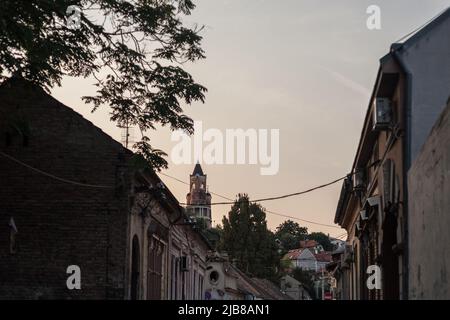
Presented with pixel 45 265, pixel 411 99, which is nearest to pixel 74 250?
pixel 45 265

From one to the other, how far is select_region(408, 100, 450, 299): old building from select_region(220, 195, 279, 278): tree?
6896 centimetres

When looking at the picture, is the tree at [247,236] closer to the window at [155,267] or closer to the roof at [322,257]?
the window at [155,267]

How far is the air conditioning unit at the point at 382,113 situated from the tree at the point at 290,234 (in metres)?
149

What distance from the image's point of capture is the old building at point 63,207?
20438mm

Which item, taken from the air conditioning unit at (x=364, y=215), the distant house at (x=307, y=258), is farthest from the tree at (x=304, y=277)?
the air conditioning unit at (x=364, y=215)

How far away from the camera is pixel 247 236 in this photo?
276ft

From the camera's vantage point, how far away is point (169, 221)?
92.6 feet

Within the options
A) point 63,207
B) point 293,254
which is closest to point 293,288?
point 293,254

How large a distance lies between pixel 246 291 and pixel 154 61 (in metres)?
42.8

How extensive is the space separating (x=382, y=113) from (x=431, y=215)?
5815 millimetres

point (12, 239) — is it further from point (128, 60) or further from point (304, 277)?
point (304, 277)

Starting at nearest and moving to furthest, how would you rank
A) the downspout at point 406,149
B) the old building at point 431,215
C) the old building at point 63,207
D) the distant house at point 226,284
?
the old building at point 431,215
the downspout at point 406,149
the old building at point 63,207
the distant house at point 226,284

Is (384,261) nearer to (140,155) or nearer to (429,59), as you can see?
(429,59)

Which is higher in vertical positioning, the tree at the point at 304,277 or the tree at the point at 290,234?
the tree at the point at 290,234
